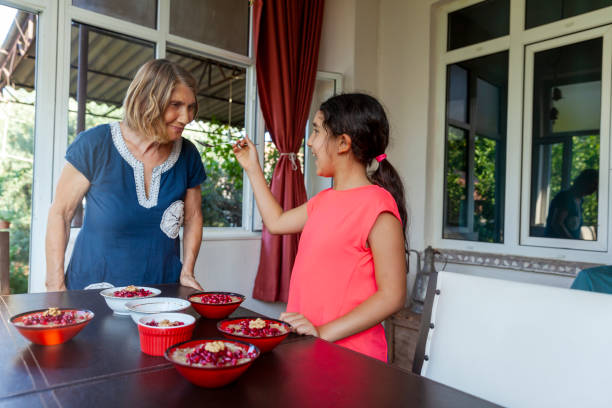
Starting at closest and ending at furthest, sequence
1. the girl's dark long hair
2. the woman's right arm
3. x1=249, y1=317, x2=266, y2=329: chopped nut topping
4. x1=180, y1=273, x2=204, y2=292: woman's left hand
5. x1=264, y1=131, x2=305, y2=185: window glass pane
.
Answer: x1=249, y1=317, x2=266, y2=329: chopped nut topping, the girl's dark long hair, the woman's right arm, x1=180, y1=273, x2=204, y2=292: woman's left hand, x1=264, y1=131, x2=305, y2=185: window glass pane

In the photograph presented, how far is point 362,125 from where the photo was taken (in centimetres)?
130

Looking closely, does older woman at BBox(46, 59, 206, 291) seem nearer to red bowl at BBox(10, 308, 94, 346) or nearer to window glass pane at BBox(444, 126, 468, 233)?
red bowl at BBox(10, 308, 94, 346)

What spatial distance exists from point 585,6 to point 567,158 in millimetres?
895

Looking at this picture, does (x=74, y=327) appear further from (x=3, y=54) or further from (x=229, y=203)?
(x=3, y=54)

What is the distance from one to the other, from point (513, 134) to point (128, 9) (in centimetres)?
248

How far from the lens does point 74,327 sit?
90cm

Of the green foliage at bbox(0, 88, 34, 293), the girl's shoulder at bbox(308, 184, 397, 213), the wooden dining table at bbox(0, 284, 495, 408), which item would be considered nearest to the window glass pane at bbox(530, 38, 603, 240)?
the girl's shoulder at bbox(308, 184, 397, 213)

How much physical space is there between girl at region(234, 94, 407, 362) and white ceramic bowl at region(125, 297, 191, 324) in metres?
0.27

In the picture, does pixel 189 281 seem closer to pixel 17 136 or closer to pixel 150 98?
pixel 150 98

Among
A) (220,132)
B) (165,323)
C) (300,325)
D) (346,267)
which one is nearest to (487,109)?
(220,132)

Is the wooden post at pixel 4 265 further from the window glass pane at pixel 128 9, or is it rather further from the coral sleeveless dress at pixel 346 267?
the window glass pane at pixel 128 9

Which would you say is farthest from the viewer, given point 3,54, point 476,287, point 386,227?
point 3,54

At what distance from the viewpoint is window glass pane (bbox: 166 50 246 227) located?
Result: 9.93 feet

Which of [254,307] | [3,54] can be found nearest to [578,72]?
[254,307]
